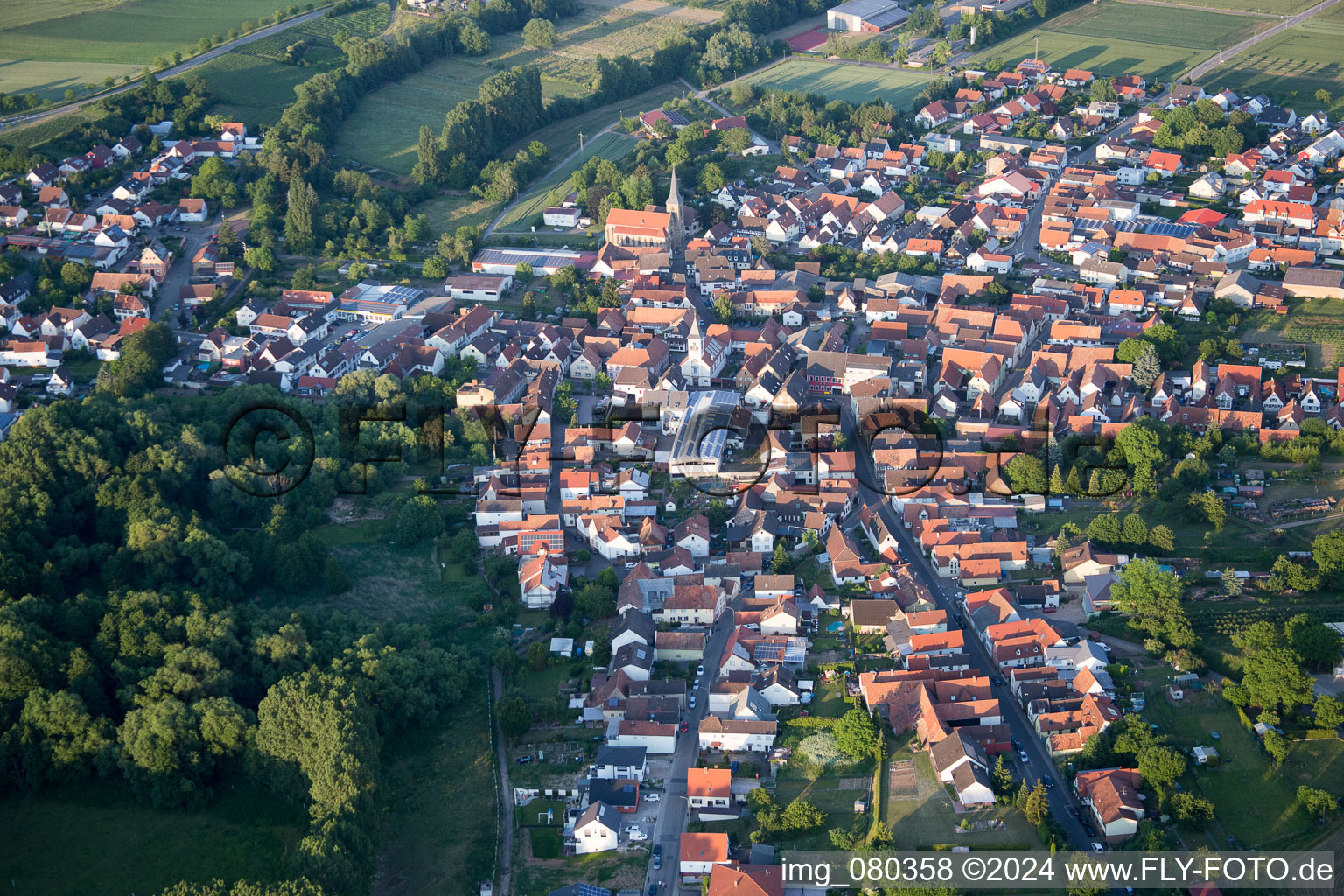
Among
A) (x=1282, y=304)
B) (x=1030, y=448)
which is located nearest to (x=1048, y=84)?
(x=1282, y=304)

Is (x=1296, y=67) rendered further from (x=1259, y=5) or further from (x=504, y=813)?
(x=504, y=813)

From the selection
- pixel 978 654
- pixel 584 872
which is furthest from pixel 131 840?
pixel 978 654

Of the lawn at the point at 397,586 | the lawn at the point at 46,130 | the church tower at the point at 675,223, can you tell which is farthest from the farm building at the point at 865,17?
the lawn at the point at 397,586

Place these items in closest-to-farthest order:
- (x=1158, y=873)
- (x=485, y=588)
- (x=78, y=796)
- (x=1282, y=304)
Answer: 1. (x=1158, y=873)
2. (x=78, y=796)
3. (x=485, y=588)
4. (x=1282, y=304)

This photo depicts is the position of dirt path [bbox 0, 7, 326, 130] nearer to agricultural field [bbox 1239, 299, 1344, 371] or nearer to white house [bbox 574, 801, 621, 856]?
white house [bbox 574, 801, 621, 856]

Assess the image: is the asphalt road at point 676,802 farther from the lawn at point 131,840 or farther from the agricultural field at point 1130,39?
the agricultural field at point 1130,39

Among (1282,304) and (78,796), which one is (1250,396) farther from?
(78,796)

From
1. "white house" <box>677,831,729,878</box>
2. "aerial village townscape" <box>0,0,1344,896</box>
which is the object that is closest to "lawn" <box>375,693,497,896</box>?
"aerial village townscape" <box>0,0,1344,896</box>
